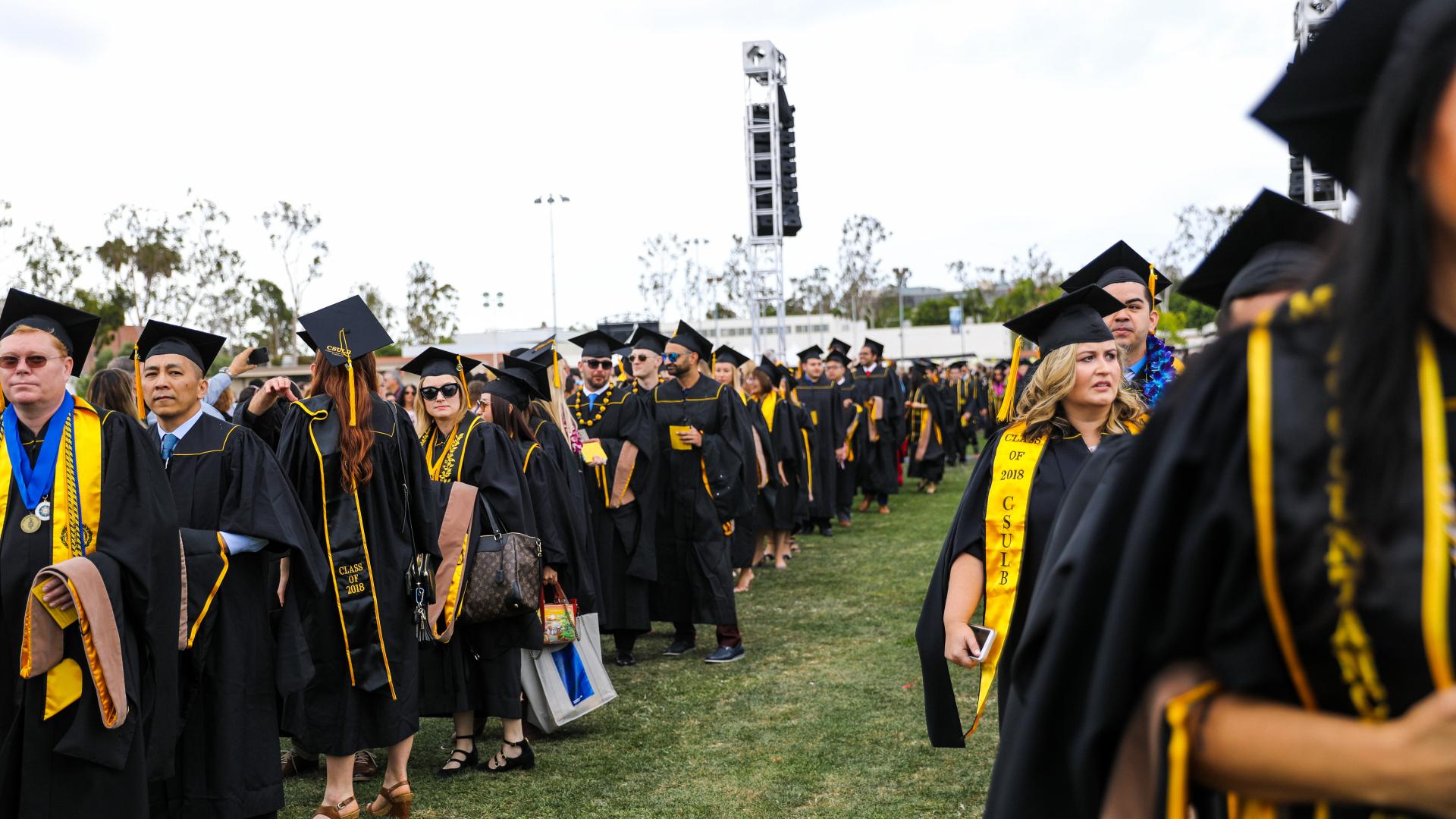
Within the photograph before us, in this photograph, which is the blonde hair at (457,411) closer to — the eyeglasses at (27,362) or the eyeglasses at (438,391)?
the eyeglasses at (438,391)

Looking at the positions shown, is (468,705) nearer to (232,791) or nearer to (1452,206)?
(232,791)

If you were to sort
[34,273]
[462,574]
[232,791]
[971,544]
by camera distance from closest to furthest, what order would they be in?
[971,544]
[232,791]
[462,574]
[34,273]

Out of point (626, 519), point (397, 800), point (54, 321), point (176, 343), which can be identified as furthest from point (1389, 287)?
point (626, 519)

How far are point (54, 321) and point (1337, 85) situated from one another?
4.26m

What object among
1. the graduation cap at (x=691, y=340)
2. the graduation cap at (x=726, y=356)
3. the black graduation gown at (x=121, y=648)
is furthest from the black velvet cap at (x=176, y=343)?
the graduation cap at (x=726, y=356)

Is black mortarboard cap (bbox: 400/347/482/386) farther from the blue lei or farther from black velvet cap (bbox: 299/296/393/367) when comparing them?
the blue lei

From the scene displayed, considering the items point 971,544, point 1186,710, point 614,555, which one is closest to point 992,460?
point 971,544

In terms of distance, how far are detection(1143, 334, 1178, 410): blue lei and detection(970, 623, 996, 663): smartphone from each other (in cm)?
127

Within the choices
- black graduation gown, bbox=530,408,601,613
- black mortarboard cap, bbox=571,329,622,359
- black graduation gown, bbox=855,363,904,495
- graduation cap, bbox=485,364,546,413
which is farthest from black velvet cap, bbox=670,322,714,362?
black graduation gown, bbox=855,363,904,495

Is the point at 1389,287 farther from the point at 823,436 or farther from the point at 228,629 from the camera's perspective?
the point at 823,436

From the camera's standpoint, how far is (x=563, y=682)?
23.5ft

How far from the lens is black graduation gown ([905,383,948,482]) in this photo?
21.5 m

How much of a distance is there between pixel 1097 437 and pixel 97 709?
10.8ft

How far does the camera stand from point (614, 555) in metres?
9.41
